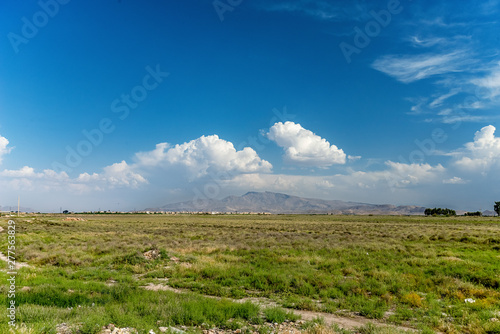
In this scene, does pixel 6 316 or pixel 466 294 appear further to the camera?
pixel 466 294

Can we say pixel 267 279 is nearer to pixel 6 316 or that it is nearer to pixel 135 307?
pixel 135 307

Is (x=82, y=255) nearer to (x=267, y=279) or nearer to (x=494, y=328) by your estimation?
(x=267, y=279)

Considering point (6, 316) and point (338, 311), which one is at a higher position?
point (6, 316)

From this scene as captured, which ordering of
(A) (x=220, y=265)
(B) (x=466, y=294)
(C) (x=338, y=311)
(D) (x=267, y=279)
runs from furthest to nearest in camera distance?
(A) (x=220, y=265) < (D) (x=267, y=279) < (B) (x=466, y=294) < (C) (x=338, y=311)

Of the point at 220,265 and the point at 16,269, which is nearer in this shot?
the point at 16,269

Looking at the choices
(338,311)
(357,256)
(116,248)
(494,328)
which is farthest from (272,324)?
(116,248)

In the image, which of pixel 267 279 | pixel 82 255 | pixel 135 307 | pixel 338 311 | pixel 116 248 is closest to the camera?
pixel 135 307

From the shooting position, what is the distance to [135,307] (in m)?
9.55

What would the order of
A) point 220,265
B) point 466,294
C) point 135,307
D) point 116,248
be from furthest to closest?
point 116,248, point 220,265, point 466,294, point 135,307

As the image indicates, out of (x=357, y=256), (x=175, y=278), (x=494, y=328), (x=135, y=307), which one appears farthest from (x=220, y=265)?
(x=494, y=328)

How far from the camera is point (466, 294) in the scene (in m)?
11.9

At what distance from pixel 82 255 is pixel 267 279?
14.2 meters

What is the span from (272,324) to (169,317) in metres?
3.24

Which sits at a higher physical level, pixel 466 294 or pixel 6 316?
pixel 6 316
